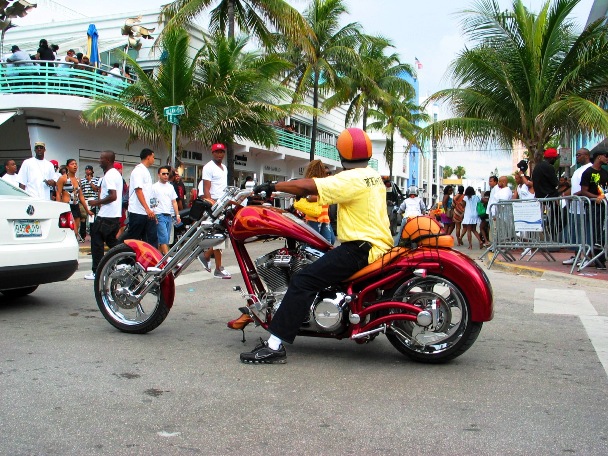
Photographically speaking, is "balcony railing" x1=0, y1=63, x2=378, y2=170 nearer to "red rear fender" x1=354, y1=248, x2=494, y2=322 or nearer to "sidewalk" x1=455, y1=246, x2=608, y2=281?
"sidewalk" x1=455, y1=246, x2=608, y2=281

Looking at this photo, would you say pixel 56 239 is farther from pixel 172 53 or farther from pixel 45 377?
pixel 172 53

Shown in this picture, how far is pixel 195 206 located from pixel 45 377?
158 centimetres

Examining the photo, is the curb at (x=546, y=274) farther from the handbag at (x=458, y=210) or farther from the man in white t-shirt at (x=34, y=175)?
the man in white t-shirt at (x=34, y=175)

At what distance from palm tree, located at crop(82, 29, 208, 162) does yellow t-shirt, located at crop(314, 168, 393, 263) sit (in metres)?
14.2

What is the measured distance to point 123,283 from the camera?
16.9 feet

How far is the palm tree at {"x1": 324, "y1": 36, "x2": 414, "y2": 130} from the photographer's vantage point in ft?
112

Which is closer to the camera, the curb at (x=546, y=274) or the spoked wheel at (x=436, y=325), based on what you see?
the spoked wheel at (x=436, y=325)

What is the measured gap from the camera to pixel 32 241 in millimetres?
5965

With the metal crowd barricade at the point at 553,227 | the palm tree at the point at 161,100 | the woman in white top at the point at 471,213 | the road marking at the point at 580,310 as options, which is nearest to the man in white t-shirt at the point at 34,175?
the palm tree at the point at 161,100

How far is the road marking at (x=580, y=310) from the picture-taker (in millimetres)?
5137

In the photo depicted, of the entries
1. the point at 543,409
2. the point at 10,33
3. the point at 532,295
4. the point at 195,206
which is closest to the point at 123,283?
the point at 195,206

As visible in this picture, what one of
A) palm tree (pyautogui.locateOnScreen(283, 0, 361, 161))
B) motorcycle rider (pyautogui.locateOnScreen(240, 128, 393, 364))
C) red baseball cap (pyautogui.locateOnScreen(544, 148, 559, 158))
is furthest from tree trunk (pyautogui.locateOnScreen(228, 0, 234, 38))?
motorcycle rider (pyautogui.locateOnScreen(240, 128, 393, 364))

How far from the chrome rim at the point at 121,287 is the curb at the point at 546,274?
6.37 m

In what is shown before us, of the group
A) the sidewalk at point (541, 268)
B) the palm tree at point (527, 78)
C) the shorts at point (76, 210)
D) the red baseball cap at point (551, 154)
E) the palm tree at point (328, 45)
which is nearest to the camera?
the sidewalk at point (541, 268)
